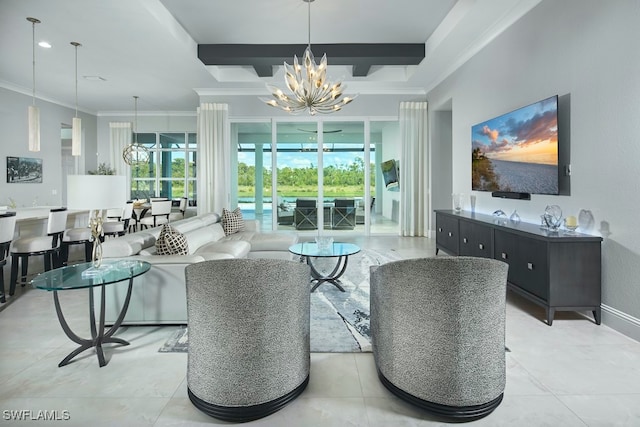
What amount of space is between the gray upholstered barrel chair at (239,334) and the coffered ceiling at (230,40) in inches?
144

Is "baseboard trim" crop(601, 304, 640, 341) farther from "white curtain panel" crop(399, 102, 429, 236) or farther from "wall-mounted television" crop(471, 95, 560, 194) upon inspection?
"white curtain panel" crop(399, 102, 429, 236)

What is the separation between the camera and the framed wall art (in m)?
7.10

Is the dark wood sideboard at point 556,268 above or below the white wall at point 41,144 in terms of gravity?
below

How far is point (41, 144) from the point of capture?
7883 millimetres

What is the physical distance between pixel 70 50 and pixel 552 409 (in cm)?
688

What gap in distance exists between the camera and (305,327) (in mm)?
2043

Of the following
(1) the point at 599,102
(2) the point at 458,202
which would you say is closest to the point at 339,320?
(1) the point at 599,102

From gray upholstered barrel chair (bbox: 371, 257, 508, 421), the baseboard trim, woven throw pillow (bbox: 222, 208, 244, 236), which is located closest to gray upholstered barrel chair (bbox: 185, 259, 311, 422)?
gray upholstered barrel chair (bbox: 371, 257, 508, 421)

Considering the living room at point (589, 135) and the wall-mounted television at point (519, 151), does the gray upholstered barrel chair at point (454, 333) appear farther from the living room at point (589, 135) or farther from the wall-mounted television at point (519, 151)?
the wall-mounted television at point (519, 151)

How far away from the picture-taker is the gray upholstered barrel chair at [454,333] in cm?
178

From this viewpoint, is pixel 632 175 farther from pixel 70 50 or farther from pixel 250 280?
pixel 70 50

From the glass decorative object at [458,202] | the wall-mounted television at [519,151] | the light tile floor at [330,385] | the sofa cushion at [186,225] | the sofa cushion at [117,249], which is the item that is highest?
the wall-mounted television at [519,151]

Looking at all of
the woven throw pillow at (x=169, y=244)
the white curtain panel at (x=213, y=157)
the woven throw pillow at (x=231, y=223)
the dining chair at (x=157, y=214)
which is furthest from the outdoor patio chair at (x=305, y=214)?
the woven throw pillow at (x=169, y=244)

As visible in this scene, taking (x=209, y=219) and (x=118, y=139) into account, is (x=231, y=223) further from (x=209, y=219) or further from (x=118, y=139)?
(x=118, y=139)
